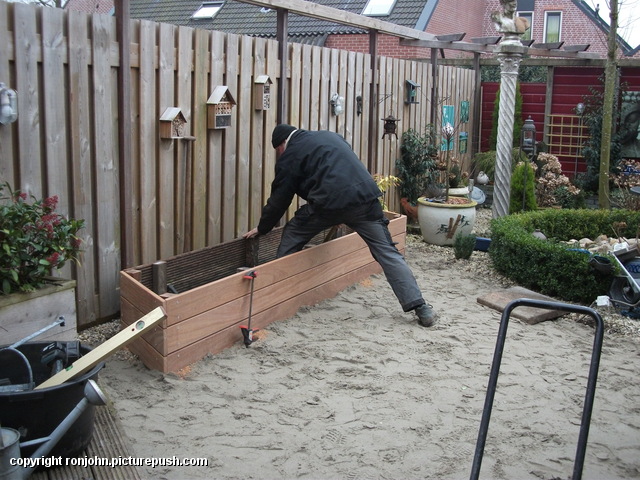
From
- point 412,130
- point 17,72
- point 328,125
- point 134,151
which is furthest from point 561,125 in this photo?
point 17,72

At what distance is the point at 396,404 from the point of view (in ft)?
13.9

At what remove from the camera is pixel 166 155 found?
18.4 feet

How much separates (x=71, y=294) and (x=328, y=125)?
13.9ft

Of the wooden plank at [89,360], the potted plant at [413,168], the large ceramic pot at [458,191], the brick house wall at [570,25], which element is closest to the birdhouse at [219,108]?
the wooden plank at [89,360]

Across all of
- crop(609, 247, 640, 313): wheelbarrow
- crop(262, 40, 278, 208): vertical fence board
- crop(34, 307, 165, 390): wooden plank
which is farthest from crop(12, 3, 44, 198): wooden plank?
crop(609, 247, 640, 313): wheelbarrow

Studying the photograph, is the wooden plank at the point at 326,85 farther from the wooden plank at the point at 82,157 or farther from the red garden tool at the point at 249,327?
the wooden plank at the point at 82,157

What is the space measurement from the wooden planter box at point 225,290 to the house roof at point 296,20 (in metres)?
14.3

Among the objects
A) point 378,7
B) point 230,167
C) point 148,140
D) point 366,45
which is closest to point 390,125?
point 230,167

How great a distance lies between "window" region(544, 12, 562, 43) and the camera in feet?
102

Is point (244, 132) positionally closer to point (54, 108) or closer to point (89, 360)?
point (54, 108)

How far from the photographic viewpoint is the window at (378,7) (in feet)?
66.5

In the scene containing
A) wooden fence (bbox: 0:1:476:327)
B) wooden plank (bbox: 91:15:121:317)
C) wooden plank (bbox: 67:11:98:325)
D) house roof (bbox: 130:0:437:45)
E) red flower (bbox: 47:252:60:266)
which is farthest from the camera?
house roof (bbox: 130:0:437:45)

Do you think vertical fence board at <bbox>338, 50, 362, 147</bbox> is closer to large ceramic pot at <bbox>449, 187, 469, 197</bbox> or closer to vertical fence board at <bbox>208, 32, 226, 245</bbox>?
large ceramic pot at <bbox>449, 187, 469, 197</bbox>

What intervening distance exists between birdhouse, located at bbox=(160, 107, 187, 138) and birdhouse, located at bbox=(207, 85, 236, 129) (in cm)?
39
